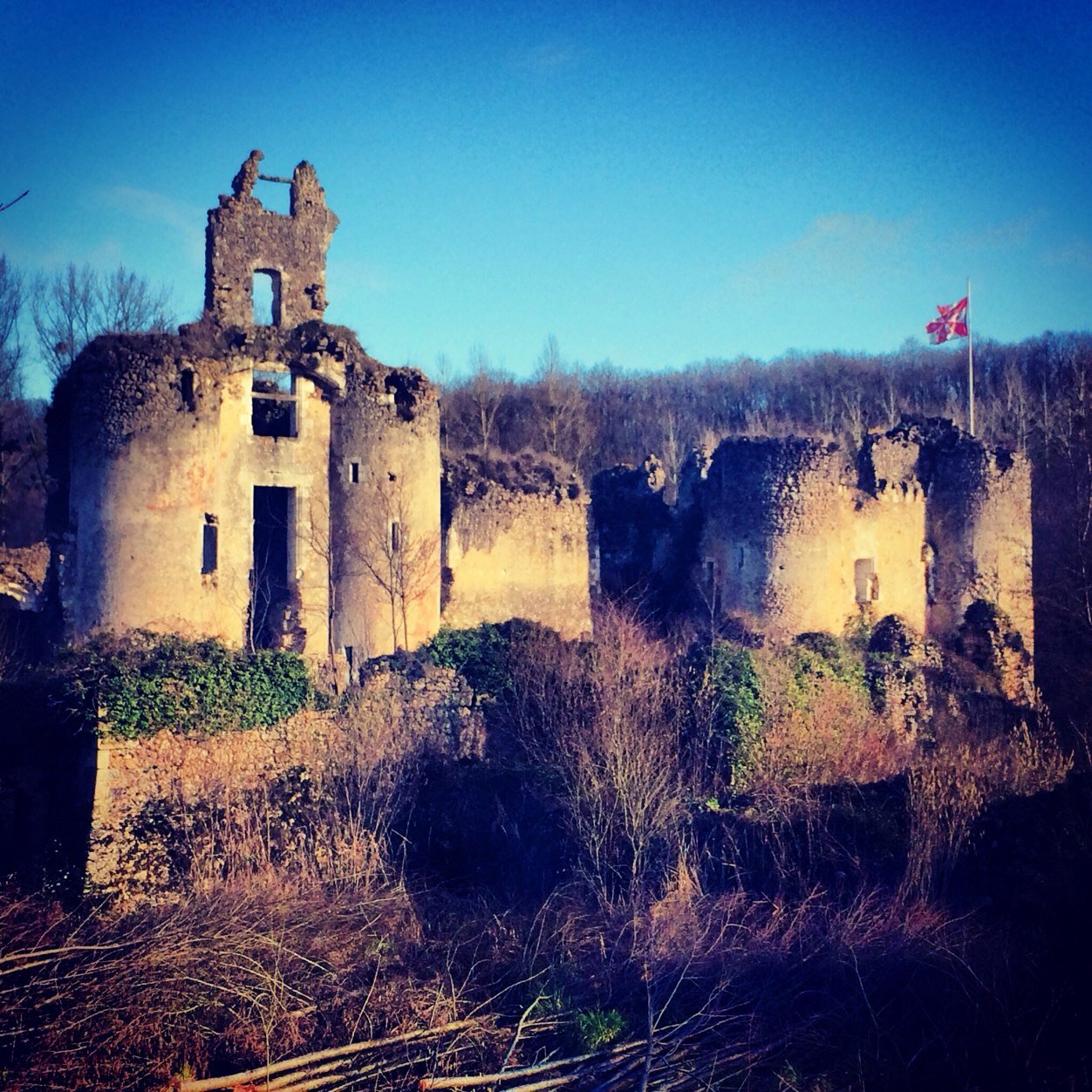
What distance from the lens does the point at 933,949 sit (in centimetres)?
1098

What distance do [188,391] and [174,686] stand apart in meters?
5.54

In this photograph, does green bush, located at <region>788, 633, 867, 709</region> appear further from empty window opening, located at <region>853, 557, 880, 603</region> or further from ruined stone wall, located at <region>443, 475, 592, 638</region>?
ruined stone wall, located at <region>443, 475, 592, 638</region>

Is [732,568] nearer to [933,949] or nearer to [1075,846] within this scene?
[1075,846]

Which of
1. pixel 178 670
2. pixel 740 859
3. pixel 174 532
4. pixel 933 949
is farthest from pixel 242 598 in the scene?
pixel 933 949

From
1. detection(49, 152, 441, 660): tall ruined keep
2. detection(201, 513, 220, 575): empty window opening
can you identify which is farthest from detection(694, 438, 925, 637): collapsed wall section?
detection(201, 513, 220, 575): empty window opening

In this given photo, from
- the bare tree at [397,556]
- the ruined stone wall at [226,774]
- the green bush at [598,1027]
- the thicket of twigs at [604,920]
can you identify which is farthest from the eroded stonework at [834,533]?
the green bush at [598,1027]

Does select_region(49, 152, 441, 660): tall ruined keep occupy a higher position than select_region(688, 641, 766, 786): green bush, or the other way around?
select_region(49, 152, 441, 660): tall ruined keep

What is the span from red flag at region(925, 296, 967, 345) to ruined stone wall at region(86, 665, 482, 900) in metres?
18.6

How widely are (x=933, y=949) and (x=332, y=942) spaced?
6.05 m

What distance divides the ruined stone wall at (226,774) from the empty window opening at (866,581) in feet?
31.7

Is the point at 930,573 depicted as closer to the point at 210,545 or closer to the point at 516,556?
the point at 516,556

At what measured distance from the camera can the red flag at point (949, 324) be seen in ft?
93.2

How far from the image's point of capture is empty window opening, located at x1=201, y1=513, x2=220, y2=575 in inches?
700

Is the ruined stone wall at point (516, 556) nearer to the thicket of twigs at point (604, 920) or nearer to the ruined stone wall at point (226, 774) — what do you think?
the thicket of twigs at point (604, 920)
